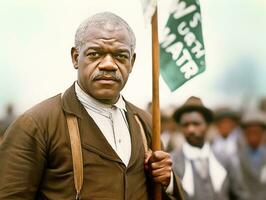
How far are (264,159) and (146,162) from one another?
112 inches

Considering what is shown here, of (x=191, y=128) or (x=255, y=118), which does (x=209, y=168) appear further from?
(x=255, y=118)

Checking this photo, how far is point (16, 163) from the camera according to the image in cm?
283

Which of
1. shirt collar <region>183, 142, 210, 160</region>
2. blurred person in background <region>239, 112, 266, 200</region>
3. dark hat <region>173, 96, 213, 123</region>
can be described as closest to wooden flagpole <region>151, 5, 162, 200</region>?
shirt collar <region>183, 142, 210, 160</region>

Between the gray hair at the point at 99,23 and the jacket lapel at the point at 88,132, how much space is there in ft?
0.76

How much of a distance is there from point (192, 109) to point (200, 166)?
0.45m

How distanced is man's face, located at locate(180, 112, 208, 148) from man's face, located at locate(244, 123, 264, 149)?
30.1 inches

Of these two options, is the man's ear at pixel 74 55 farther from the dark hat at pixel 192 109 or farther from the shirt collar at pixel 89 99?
the dark hat at pixel 192 109

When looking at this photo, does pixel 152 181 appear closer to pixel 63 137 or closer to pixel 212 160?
pixel 63 137

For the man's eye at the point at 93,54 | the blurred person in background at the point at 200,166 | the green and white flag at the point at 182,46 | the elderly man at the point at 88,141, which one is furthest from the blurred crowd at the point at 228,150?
the man's eye at the point at 93,54

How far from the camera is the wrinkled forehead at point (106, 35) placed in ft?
9.61

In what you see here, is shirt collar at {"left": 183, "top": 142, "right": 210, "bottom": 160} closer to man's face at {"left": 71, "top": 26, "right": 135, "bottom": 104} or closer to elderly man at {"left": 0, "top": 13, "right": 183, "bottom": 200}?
elderly man at {"left": 0, "top": 13, "right": 183, "bottom": 200}

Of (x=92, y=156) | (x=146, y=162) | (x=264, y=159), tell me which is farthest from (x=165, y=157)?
(x=264, y=159)

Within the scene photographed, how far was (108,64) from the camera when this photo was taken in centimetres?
289

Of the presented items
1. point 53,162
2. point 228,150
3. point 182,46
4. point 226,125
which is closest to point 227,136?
point 226,125
